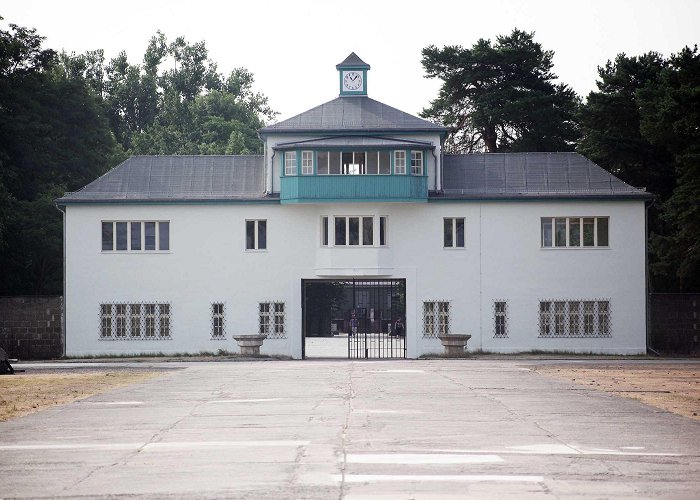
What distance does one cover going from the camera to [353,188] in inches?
2090

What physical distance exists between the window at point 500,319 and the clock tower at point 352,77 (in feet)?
38.1

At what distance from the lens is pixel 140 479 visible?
12.9m

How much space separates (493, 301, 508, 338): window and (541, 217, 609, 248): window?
3079 millimetres

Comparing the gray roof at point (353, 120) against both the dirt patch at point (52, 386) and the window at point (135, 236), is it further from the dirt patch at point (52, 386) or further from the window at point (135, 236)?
the dirt patch at point (52, 386)

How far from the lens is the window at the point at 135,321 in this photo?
53.6 metres

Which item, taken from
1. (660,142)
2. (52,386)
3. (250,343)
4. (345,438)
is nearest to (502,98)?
(660,142)

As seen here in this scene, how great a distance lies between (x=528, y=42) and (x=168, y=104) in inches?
1653

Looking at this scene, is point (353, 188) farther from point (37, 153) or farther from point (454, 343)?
point (37, 153)

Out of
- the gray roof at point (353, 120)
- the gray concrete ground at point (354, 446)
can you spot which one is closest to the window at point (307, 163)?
the gray roof at point (353, 120)

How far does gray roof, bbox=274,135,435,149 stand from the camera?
53.0 m

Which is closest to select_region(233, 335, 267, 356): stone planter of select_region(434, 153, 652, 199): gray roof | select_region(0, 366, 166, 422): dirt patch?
select_region(434, 153, 652, 199): gray roof

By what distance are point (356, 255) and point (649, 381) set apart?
23610 mm

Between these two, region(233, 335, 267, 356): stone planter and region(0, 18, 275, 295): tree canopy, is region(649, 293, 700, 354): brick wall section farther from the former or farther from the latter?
region(0, 18, 275, 295): tree canopy

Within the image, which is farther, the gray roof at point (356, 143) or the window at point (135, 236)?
the window at point (135, 236)
